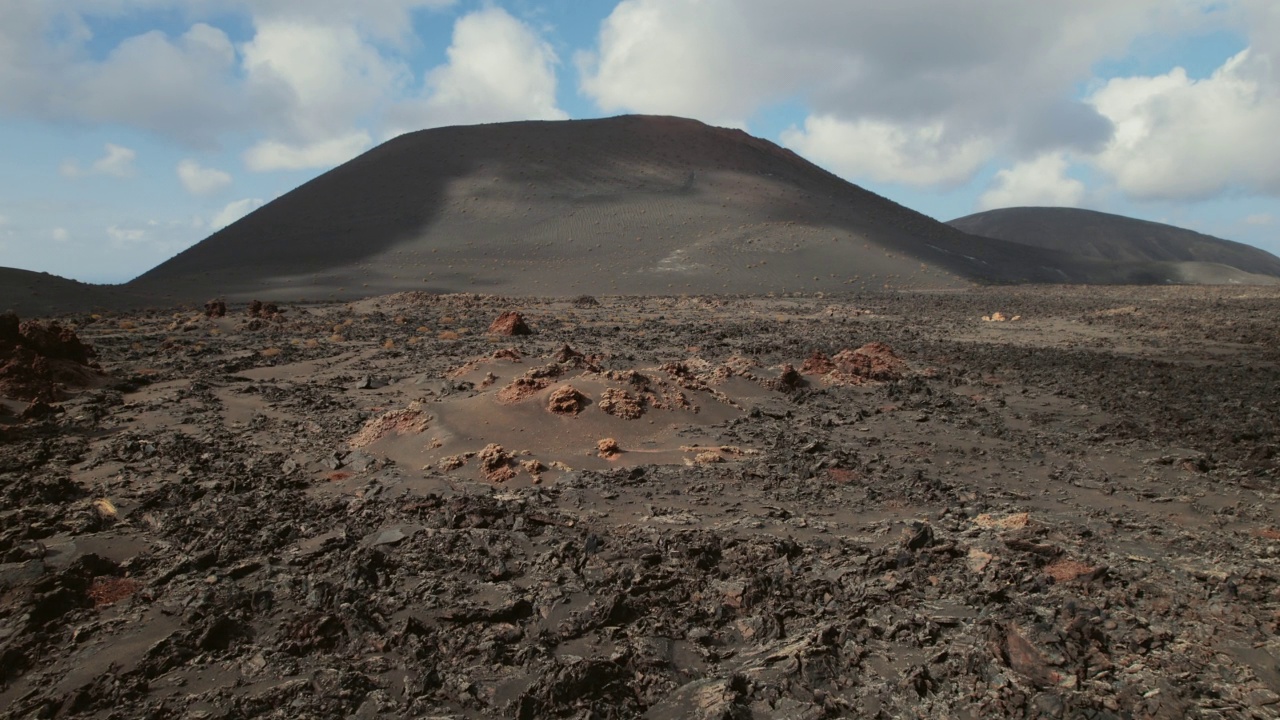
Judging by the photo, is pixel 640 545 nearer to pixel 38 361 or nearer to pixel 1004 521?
pixel 1004 521

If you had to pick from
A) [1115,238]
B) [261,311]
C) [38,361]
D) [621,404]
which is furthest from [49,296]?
[1115,238]

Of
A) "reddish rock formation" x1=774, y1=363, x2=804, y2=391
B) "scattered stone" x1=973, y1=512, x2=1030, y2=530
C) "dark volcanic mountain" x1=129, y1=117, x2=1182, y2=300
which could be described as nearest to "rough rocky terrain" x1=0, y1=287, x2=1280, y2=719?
"scattered stone" x1=973, y1=512, x2=1030, y2=530

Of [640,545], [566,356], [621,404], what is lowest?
[640,545]

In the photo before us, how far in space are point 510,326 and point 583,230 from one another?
102 ft

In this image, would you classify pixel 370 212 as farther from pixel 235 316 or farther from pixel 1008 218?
pixel 1008 218

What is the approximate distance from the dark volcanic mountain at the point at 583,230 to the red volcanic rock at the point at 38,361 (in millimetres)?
23568

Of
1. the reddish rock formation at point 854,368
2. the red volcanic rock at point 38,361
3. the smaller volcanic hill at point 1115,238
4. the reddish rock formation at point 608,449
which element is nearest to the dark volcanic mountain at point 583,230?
the red volcanic rock at point 38,361

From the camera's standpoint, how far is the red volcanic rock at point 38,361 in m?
7.58

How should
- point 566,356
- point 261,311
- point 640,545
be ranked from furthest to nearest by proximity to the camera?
1. point 261,311
2. point 566,356
3. point 640,545

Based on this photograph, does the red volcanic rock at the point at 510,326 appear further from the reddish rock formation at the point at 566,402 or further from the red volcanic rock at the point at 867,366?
the reddish rock formation at the point at 566,402

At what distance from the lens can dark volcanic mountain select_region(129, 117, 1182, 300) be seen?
37500 mm

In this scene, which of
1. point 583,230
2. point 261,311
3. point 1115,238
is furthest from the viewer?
point 1115,238

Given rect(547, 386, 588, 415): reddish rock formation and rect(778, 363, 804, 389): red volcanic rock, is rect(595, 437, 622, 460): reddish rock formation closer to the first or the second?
rect(547, 386, 588, 415): reddish rock formation

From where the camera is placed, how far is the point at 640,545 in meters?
4.46
